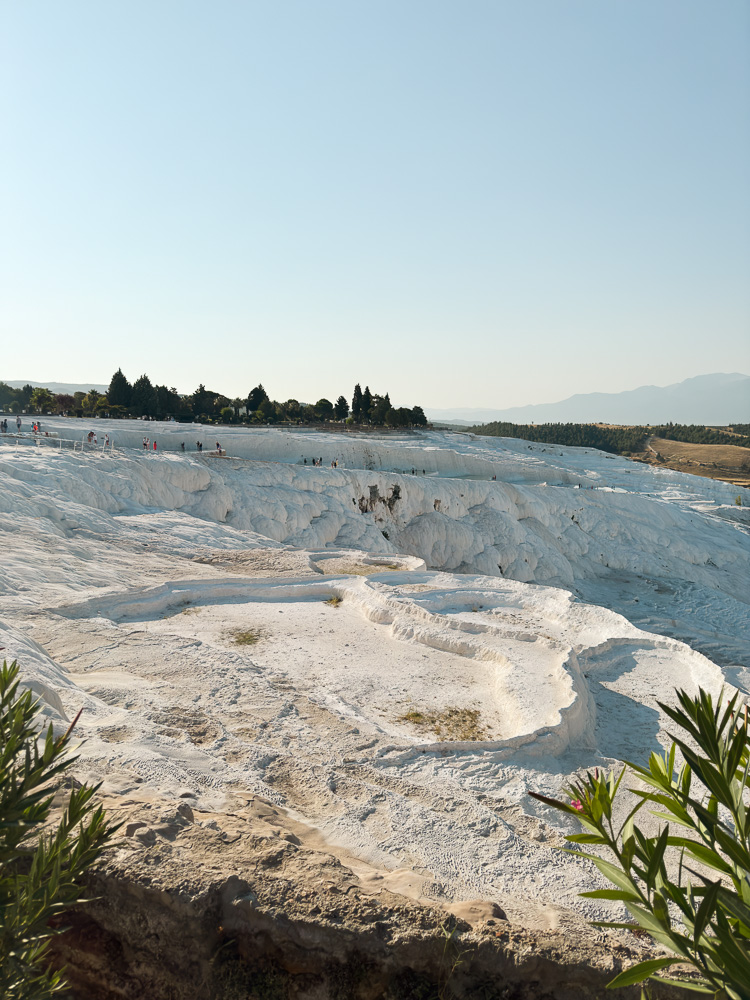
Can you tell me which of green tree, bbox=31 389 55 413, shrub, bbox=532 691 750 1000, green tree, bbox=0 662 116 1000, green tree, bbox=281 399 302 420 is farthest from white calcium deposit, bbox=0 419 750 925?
green tree, bbox=281 399 302 420

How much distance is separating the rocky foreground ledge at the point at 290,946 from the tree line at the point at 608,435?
82077 mm

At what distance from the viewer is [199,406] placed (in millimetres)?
53438

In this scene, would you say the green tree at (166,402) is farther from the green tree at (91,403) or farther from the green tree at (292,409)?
the green tree at (292,409)

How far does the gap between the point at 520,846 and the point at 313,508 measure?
18177 mm

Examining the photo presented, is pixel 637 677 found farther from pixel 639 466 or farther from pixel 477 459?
pixel 639 466

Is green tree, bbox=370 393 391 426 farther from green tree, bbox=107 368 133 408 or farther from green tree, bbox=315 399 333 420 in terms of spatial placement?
green tree, bbox=107 368 133 408

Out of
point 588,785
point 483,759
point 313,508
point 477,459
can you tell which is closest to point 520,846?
point 483,759

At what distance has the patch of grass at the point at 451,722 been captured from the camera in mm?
7019

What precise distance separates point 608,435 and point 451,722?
94.7m

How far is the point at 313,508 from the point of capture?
22703mm

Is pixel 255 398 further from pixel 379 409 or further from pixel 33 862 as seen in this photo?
pixel 33 862

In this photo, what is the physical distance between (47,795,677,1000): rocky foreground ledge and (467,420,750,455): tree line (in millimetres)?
82077

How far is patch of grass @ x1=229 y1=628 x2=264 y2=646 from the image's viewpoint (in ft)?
29.7

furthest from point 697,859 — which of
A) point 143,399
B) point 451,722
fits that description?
point 143,399
